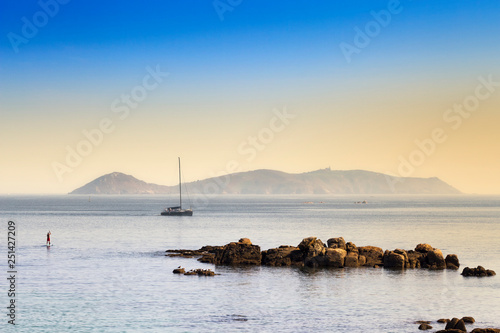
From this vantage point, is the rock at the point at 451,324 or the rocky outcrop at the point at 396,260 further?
the rocky outcrop at the point at 396,260

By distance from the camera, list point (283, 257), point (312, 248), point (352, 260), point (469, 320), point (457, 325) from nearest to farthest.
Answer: point (457, 325), point (469, 320), point (352, 260), point (312, 248), point (283, 257)

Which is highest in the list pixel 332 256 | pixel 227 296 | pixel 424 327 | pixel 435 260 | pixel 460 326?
pixel 332 256

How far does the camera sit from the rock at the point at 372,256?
68875 millimetres

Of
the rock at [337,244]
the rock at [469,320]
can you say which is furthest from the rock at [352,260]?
the rock at [469,320]

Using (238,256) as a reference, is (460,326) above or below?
below

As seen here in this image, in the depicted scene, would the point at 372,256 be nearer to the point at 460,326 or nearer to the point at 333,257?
the point at 333,257

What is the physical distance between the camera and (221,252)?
71000 mm

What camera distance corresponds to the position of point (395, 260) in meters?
66.8

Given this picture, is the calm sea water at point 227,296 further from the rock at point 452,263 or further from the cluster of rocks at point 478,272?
the rock at point 452,263

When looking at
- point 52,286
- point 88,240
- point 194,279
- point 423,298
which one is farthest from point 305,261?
point 88,240

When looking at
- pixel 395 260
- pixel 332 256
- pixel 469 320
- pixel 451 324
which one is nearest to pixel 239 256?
pixel 332 256

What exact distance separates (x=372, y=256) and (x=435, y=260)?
7066mm

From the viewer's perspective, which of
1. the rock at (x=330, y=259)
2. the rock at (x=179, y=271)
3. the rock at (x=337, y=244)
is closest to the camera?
the rock at (x=179, y=271)

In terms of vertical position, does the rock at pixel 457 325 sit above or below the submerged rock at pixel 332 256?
below
